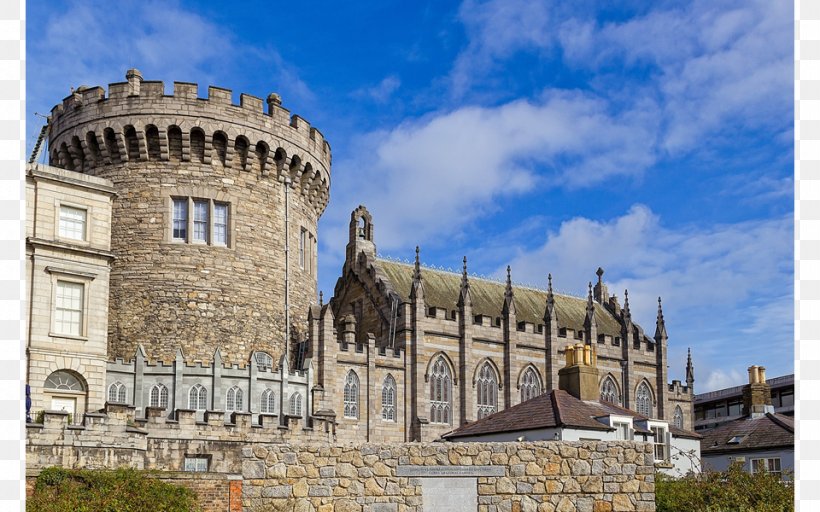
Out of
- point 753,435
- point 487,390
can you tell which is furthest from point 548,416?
point 487,390

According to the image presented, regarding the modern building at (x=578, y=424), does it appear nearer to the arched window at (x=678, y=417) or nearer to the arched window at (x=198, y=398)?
the arched window at (x=198, y=398)

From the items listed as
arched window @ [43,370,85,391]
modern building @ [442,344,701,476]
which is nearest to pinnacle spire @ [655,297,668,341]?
modern building @ [442,344,701,476]

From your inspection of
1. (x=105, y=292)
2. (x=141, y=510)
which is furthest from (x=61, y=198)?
(x=141, y=510)

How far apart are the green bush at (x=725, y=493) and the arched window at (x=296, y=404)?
1841 cm

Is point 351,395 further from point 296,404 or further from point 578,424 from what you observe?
point 578,424

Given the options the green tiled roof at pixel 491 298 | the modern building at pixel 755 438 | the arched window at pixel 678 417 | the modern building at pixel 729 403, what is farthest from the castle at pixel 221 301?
the modern building at pixel 729 403

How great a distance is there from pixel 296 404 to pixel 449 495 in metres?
20.9

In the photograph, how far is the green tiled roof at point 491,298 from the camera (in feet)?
168

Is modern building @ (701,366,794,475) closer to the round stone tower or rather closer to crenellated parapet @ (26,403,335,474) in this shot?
crenellated parapet @ (26,403,335,474)

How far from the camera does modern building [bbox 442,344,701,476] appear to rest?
29.7 metres

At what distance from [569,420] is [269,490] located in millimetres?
13644

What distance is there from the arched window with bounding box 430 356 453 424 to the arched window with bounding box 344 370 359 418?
14.9 feet

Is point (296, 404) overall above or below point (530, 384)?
below

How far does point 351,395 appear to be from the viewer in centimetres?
4297
